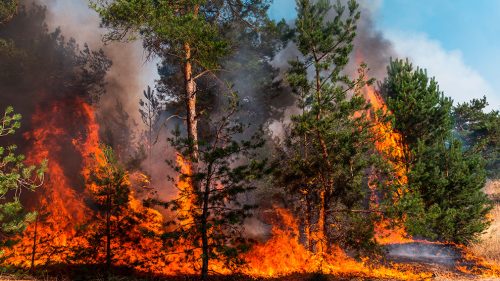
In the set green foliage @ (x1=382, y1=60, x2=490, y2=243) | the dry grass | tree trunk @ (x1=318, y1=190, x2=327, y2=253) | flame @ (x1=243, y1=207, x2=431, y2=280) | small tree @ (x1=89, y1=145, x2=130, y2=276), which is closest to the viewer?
small tree @ (x1=89, y1=145, x2=130, y2=276)

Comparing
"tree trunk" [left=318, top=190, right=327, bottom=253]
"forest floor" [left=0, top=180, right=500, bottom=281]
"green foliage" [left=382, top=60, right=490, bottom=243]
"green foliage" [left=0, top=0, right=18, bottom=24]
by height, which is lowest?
"forest floor" [left=0, top=180, right=500, bottom=281]

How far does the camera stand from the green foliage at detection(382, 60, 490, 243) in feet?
55.1

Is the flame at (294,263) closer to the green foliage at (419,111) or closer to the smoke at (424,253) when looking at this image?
the smoke at (424,253)

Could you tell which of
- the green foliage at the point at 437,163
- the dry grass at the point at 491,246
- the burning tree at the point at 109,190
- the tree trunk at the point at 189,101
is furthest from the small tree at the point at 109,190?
the dry grass at the point at 491,246

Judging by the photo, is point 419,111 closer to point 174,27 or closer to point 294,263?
point 294,263

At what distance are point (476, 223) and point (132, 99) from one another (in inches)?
918

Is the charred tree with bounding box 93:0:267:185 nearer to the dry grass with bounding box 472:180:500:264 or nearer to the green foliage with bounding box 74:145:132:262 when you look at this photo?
the green foliage with bounding box 74:145:132:262

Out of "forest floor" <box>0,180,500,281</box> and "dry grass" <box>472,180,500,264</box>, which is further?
"dry grass" <box>472,180,500,264</box>

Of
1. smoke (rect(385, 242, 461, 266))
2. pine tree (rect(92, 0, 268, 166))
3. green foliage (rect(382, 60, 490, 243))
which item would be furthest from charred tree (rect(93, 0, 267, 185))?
smoke (rect(385, 242, 461, 266))

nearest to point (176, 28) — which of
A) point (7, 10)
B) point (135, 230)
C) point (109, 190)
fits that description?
point (109, 190)

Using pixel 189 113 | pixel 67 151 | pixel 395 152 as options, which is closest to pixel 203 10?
pixel 189 113

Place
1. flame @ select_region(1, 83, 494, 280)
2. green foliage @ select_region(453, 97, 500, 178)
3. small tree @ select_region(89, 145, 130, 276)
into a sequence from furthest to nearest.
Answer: green foliage @ select_region(453, 97, 500, 178) → flame @ select_region(1, 83, 494, 280) → small tree @ select_region(89, 145, 130, 276)

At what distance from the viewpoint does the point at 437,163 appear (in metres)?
18.0

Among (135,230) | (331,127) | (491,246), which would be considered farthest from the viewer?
(491,246)
